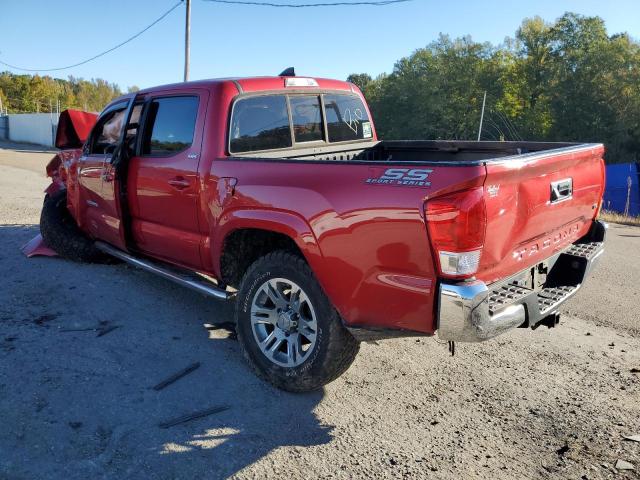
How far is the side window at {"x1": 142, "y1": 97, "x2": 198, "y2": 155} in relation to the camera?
4062mm

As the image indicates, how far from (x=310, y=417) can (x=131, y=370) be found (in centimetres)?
135

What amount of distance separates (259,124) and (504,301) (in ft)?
7.79

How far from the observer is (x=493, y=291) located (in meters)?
2.73

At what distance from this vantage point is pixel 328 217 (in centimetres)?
292

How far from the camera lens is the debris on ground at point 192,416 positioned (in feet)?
9.63

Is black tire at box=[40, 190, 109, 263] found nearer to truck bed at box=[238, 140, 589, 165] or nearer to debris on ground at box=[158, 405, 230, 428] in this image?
truck bed at box=[238, 140, 589, 165]

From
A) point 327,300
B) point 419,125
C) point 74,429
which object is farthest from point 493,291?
point 419,125

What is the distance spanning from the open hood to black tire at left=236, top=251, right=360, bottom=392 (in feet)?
13.5

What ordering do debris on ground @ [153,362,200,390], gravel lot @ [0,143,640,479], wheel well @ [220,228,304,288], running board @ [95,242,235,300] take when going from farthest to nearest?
1. running board @ [95,242,235,300]
2. wheel well @ [220,228,304,288]
3. debris on ground @ [153,362,200,390]
4. gravel lot @ [0,143,640,479]

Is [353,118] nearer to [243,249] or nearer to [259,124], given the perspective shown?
[259,124]

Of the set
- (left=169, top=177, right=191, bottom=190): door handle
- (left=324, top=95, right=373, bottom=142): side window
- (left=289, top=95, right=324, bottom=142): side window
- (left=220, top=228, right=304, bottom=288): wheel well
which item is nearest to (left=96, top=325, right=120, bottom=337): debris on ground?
(left=220, top=228, right=304, bottom=288): wheel well

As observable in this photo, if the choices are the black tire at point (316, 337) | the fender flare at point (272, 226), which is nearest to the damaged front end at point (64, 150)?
the fender flare at point (272, 226)

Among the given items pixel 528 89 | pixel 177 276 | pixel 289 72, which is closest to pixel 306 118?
pixel 289 72

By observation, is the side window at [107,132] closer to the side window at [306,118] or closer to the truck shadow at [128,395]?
the truck shadow at [128,395]
